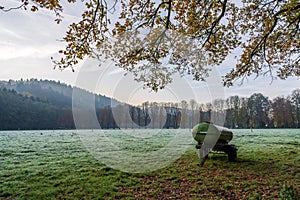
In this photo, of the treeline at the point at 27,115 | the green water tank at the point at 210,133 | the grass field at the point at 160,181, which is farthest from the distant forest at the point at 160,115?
the grass field at the point at 160,181

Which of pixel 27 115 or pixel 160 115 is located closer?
pixel 160 115

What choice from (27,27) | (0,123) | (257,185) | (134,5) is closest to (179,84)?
(134,5)

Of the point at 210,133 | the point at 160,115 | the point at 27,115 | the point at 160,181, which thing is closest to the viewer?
the point at 160,181

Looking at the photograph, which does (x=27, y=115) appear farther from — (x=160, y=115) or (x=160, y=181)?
(x=160, y=181)

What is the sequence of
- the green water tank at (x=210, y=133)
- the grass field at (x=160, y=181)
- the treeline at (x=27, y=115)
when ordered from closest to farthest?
the grass field at (x=160, y=181), the green water tank at (x=210, y=133), the treeline at (x=27, y=115)

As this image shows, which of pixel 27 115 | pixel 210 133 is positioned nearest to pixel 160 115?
pixel 210 133

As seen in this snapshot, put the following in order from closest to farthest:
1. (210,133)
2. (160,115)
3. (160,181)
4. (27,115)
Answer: (160,181), (210,133), (160,115), (27,115)

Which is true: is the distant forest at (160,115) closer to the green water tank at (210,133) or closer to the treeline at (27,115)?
the treeline at (27,115)

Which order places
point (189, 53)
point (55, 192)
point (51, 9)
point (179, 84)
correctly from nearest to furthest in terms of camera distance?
1. point (51, 9)
2. point (55, 192)
3. point (189, 53)
4. point (179, 84)

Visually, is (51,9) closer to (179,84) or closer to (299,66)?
(179,84)

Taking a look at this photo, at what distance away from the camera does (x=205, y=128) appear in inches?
449

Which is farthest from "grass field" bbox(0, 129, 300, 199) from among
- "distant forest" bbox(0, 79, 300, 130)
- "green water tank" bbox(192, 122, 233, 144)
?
"distant forest" bbox(0, 79, 300, 130)

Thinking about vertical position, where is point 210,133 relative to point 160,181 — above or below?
above

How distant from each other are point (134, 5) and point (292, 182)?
7.67m
